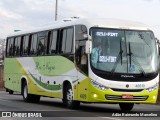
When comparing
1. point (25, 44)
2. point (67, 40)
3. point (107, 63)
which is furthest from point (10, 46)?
point (107, 63)

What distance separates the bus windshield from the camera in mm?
17562

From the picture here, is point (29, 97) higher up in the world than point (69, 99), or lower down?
lower down

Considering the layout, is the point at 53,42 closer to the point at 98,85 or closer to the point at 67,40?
the point at 67,40

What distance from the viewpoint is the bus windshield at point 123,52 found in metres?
17.6

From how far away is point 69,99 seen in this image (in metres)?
19.4

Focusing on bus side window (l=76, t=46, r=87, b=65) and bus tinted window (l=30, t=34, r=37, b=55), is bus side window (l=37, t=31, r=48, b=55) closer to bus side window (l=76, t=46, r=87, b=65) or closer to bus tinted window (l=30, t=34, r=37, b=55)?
bus tinted window (l=30, t=34, r=37, b=55)

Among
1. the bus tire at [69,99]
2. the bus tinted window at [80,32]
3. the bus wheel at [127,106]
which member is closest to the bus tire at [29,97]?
the bus tire at [69,99]

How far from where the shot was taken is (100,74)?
57.3ft

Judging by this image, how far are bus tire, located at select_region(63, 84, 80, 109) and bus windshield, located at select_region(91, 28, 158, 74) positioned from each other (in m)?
2.09

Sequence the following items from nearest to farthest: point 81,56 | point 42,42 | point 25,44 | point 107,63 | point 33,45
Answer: point 107,63 → point 81,56 → point 42,42 → point 33,45 → point 25,44

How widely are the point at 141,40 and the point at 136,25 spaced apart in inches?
26.5

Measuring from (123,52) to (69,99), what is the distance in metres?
3.02

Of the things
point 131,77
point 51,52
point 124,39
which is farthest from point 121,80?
point 51,52

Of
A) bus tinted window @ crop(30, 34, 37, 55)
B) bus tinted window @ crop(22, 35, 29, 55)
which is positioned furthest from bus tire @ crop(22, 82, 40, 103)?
bus tinted window @ crop(30, 34, 37, 55)
